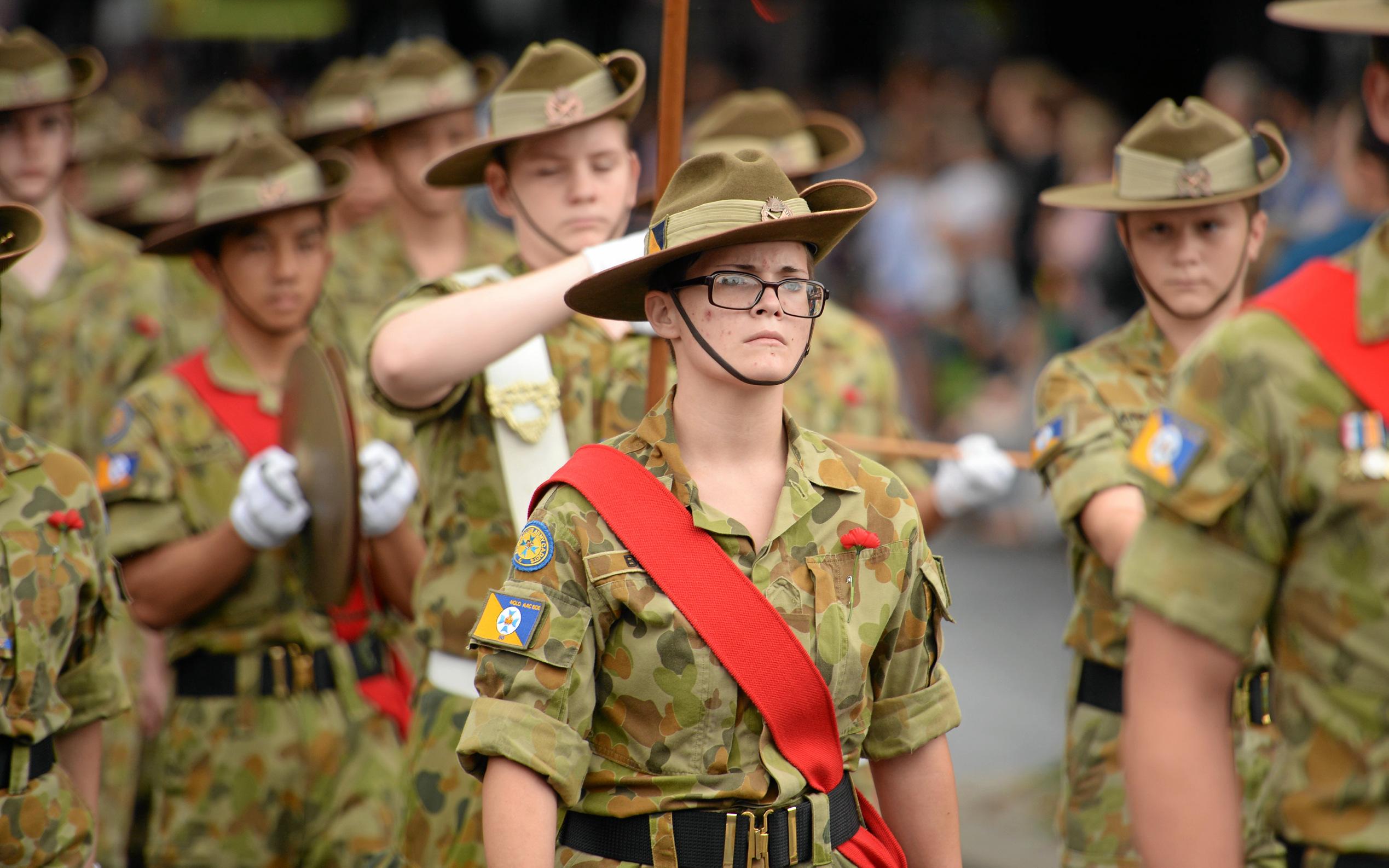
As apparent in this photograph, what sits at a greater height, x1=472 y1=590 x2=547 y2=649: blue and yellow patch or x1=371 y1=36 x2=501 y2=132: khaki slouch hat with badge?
x1=371 y1=36 x2=501 y2=132: khaki slouch hat with badge

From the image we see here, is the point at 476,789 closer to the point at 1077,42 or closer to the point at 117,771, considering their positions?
the point at 117,771

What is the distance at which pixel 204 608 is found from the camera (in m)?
5.30

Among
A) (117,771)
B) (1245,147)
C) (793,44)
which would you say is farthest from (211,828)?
(793,44)

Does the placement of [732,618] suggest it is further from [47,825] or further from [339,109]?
[339,109]

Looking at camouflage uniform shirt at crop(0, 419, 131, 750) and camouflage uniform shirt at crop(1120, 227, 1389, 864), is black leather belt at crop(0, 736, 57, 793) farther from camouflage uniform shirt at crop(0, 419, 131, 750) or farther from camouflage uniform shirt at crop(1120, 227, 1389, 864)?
camouflage uniform shirt at crop(1120, 227, 1389, 864)

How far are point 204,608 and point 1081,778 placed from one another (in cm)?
265

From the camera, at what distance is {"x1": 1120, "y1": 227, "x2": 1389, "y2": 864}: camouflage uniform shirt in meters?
2.33

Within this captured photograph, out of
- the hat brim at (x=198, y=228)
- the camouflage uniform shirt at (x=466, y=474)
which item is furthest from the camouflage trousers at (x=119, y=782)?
the camouflage uniform shirt at (x=466, y=474)

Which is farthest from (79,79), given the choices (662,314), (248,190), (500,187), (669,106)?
(662,314)

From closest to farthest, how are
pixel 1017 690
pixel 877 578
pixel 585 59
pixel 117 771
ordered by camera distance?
pixel 877 578 < pixel 585 59 < pixel 117 771 < pixel 1017 690

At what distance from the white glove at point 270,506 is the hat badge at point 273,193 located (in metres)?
1.08

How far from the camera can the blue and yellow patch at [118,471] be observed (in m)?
5.22

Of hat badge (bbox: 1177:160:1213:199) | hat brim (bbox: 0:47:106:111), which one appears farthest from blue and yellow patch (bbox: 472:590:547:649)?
hat brim (bbox: 0:47:106:111)

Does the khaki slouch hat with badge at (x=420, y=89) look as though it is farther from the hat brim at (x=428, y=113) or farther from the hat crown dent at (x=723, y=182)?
the hat crown dent at (x=723, y=182)
